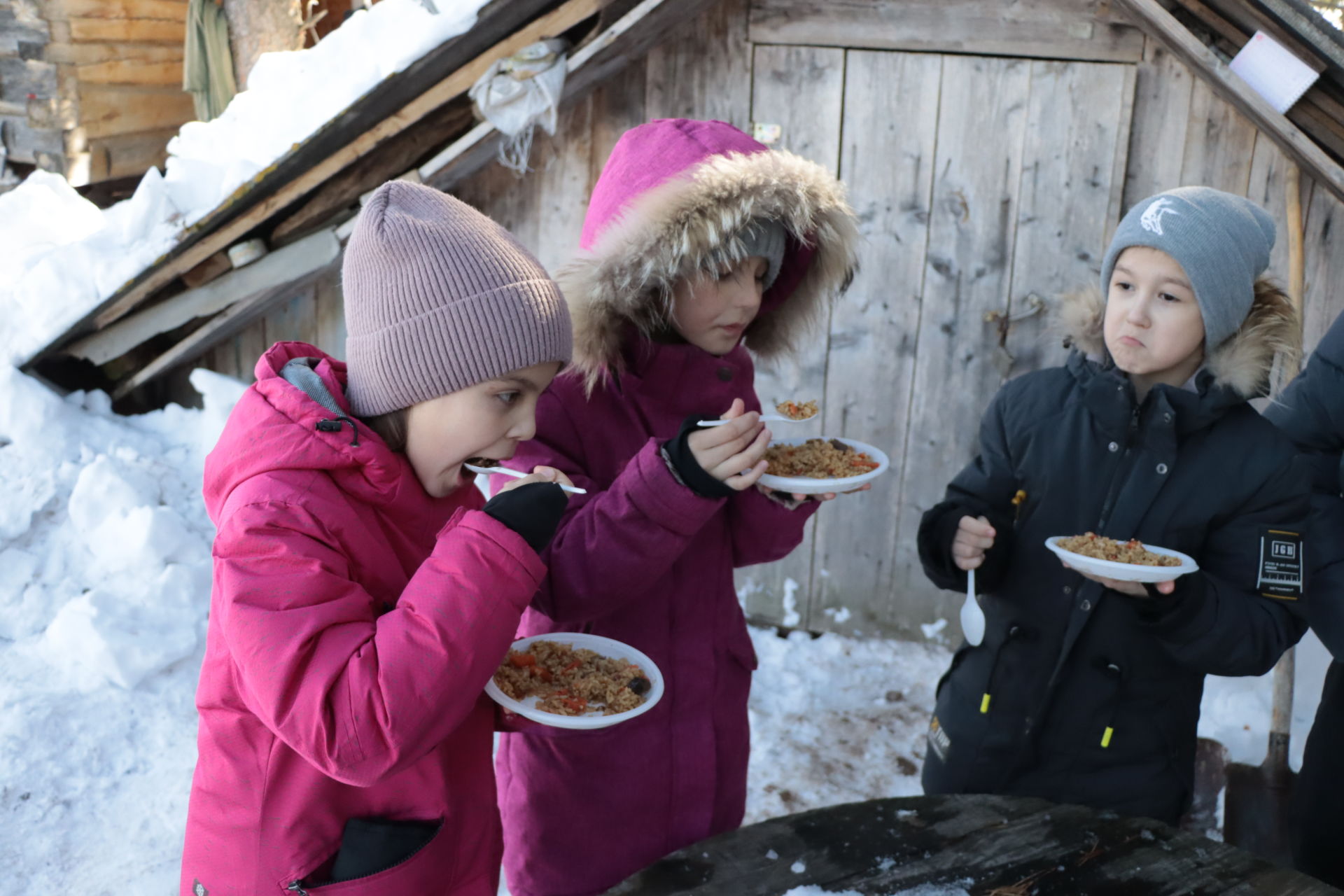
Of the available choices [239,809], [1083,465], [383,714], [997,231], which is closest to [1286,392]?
[1083,465]

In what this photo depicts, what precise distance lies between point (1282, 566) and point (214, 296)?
4.04 m

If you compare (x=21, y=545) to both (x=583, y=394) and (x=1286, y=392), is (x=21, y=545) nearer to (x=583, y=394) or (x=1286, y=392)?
(x=583, y=394)

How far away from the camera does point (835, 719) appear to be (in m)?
4.15

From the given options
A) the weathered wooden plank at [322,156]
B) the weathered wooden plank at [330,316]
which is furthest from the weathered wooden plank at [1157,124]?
the weathered wooden plank at [330,316]

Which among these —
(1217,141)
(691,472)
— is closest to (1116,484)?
(691,472)

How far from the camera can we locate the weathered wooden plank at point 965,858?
1.74 m

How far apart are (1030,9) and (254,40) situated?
18.0ft

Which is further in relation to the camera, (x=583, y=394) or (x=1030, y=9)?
(x=1030, y=9)

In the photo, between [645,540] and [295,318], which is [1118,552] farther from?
[295,318]

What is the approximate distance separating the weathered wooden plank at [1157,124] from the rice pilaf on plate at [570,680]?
3.00m

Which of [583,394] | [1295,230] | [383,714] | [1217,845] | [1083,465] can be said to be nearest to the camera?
[383,714]

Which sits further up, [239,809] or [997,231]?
[997,231]

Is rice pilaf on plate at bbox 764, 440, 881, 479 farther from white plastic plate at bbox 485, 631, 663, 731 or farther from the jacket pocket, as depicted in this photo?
the jacket pocket

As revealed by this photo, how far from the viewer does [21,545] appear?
163 inches
